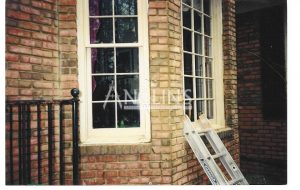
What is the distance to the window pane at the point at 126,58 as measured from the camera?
362cm

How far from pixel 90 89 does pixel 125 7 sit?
99cm

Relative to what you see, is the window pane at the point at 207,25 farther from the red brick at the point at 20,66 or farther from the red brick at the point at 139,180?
the red brick at the point at 20,66

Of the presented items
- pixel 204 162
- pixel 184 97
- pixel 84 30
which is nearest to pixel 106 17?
pixel 84 30

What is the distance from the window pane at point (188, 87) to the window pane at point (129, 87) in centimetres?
76

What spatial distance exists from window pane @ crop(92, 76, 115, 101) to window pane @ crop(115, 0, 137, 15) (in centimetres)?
74

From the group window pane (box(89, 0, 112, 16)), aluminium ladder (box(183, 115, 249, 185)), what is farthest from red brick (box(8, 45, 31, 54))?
aluminium ladder (box(183, 115, 249, 185))

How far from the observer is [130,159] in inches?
138

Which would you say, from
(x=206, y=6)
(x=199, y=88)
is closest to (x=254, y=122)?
(x=199, y=88)

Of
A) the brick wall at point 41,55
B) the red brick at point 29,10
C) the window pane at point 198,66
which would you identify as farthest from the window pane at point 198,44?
the red brick at point 29,10

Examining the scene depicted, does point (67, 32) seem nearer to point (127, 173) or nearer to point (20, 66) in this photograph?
point (20, 66)

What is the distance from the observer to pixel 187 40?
4.16m

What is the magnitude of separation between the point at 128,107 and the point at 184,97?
2.58 ft

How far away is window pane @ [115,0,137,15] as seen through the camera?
3.63 metres

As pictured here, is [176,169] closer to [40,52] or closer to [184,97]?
[184,97]
